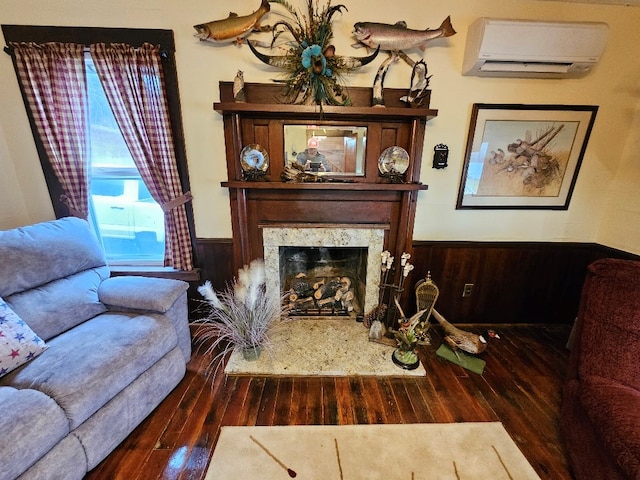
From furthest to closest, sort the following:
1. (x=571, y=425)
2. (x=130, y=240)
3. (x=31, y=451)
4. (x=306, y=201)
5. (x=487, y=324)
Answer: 1. (x=487, y=324)
2. (x=130, y=240)
3. (x=306, y=201)
4. (x=571, y=425)
5. (x=31, y=451)

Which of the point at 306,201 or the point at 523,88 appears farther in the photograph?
the point at 306,201

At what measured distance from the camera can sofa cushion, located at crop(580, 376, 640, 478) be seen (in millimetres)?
1007

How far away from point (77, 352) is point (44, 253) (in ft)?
2.23

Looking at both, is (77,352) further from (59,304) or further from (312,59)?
(312,59)

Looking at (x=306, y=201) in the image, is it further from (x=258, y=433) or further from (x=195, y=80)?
(x=258, y=433)

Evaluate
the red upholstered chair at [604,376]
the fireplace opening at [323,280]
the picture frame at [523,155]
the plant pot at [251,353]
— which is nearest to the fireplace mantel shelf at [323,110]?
the picture frame at [523,155]

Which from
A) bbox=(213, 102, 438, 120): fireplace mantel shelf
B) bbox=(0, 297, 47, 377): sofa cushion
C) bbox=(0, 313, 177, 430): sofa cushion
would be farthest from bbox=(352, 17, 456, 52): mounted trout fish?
bbox=(0, 297, 47, 377): sofa cushion

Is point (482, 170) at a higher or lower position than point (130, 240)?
higher

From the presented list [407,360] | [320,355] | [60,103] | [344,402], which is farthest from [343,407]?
[60,103]

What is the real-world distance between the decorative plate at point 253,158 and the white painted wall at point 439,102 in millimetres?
221

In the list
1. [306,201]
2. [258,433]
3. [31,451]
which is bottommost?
[258,433]

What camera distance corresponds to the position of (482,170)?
7.16 ft

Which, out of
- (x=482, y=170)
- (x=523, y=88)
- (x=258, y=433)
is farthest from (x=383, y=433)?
(x=523, y=88)

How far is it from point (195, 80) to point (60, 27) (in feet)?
2.89
